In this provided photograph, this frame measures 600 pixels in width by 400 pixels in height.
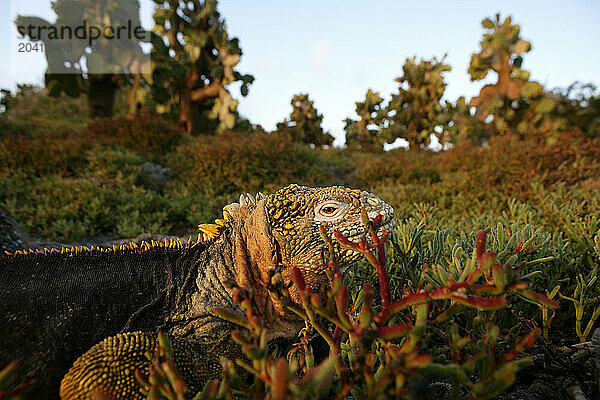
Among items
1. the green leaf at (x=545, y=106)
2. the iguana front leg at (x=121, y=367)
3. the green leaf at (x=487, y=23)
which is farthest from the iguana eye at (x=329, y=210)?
the green leaf at (x=487, y=23)

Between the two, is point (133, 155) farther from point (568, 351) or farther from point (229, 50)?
point (568, 351)

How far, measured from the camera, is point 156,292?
198 cm

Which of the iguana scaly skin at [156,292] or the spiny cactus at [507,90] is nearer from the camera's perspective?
the iguana scaly skin at [156,292]

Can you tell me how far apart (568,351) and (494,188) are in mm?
6894

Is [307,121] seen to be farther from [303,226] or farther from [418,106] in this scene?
[303,226]

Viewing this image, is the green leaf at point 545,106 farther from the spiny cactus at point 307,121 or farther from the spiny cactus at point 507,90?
the spiny cactus at point 307,121

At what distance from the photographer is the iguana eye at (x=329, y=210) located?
2078mm

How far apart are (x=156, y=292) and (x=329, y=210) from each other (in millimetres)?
1173

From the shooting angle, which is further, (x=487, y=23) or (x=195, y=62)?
(x=487, y=23)

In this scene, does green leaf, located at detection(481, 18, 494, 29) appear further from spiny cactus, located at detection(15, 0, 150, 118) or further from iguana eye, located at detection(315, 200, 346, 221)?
iguana eye, located at detection(315, 200, 346, 221)

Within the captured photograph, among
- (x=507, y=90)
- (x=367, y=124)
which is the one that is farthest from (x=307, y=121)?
(x=507, y=90)

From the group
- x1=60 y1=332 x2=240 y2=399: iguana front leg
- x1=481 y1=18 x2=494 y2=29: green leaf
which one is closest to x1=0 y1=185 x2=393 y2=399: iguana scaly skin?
x1=60 y1=332 x2=240 y2=399: iguana front leg

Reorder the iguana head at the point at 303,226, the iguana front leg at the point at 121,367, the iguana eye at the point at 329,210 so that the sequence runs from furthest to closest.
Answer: the iguana eye at the point at 329,210 → the iguana head at the point at 303,226 → the iguana front leg at the point at 121,367

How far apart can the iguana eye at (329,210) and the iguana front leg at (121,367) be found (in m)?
1.06
